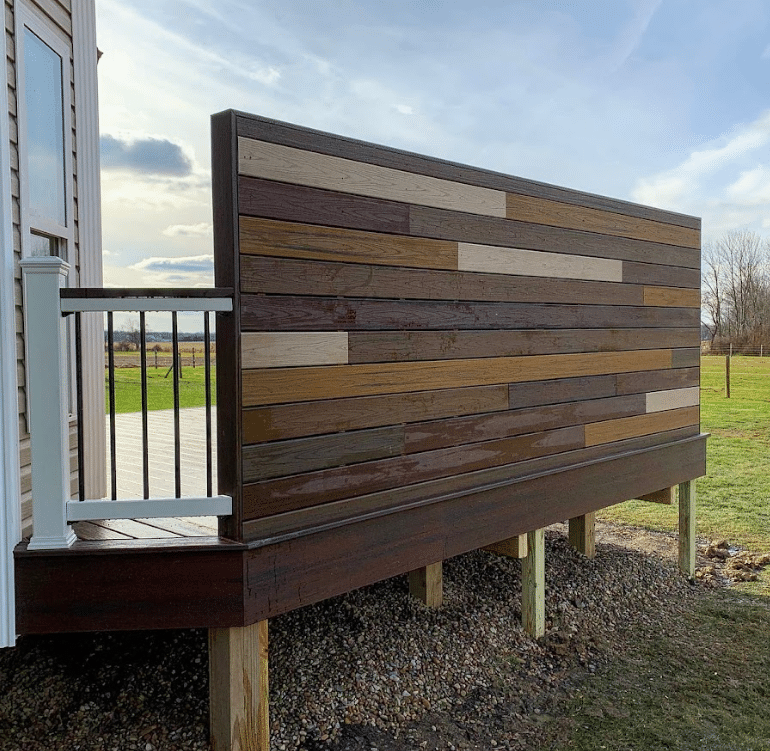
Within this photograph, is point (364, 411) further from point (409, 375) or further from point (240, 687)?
point (240, 687)

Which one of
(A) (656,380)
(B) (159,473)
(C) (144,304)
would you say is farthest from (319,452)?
(A) (656,380)

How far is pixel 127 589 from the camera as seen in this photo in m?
2.48

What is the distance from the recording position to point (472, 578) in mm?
4992

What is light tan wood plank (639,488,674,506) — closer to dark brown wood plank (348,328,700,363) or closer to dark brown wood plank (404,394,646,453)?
dark brown wood plank (404,394,646,453)

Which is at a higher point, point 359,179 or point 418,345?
point 359,179

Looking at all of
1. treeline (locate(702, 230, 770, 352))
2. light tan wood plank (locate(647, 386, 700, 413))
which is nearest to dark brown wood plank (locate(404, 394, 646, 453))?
light tan wood plank (locate(647, 386, 700, 413))

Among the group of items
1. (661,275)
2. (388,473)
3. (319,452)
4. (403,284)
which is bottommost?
(388,473)

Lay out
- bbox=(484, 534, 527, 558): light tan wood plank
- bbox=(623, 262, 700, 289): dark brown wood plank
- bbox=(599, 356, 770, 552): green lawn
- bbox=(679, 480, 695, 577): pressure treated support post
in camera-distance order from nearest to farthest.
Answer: bbox=(484, 534, 527, 558): light tan wood plank
bbox=(623, 262, 700, 289): dark brown wood plank
bbox=(679, 480, 695, 577): pressure treated support post
bbox=(599, 356, 770, 552): green lawn

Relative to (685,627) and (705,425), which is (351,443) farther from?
(705,425)

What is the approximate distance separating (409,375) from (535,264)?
1138 millimetres

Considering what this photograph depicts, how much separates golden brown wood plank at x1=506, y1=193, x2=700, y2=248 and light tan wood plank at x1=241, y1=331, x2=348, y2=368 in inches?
52.8

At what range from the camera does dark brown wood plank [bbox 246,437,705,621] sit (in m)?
2.64

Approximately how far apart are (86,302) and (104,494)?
1683 millimetres

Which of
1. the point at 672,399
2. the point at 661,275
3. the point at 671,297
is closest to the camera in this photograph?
the point at 661,275
